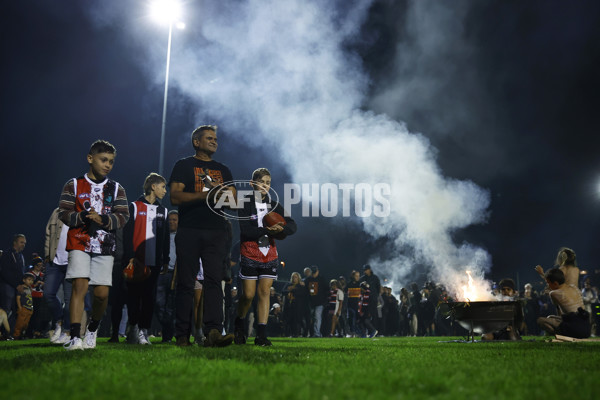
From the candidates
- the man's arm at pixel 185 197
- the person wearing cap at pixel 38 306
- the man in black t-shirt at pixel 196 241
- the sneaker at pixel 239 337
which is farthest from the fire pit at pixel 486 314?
the person wearing cap at pixel 38 306

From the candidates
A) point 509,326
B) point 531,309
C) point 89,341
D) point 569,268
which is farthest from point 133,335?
point 531,309

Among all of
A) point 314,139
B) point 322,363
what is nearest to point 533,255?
point 314,139

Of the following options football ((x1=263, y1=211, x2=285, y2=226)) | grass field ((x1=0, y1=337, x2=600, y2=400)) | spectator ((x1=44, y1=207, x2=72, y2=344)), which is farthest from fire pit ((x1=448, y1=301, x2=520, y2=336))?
spectator ((x1=44, y1=207, x2=72, y2=344))

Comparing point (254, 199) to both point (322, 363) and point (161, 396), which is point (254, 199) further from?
point (161, 396)

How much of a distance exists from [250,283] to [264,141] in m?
35.0

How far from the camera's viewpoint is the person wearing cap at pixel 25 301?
36.6 ft

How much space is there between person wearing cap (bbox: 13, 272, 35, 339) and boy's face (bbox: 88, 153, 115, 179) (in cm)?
810

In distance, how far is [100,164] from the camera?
5031mm

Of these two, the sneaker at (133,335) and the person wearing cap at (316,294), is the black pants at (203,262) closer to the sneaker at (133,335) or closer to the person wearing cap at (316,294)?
the sneaker at (133,335)

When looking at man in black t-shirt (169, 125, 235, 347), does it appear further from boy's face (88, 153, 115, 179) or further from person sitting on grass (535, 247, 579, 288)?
person sitting on grass (535, 247, 579, 288)

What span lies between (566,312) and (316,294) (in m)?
8.11

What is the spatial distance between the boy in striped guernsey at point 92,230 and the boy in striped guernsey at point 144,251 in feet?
5.66

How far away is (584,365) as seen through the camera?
339 centimetres

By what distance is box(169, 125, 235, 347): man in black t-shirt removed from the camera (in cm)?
509
